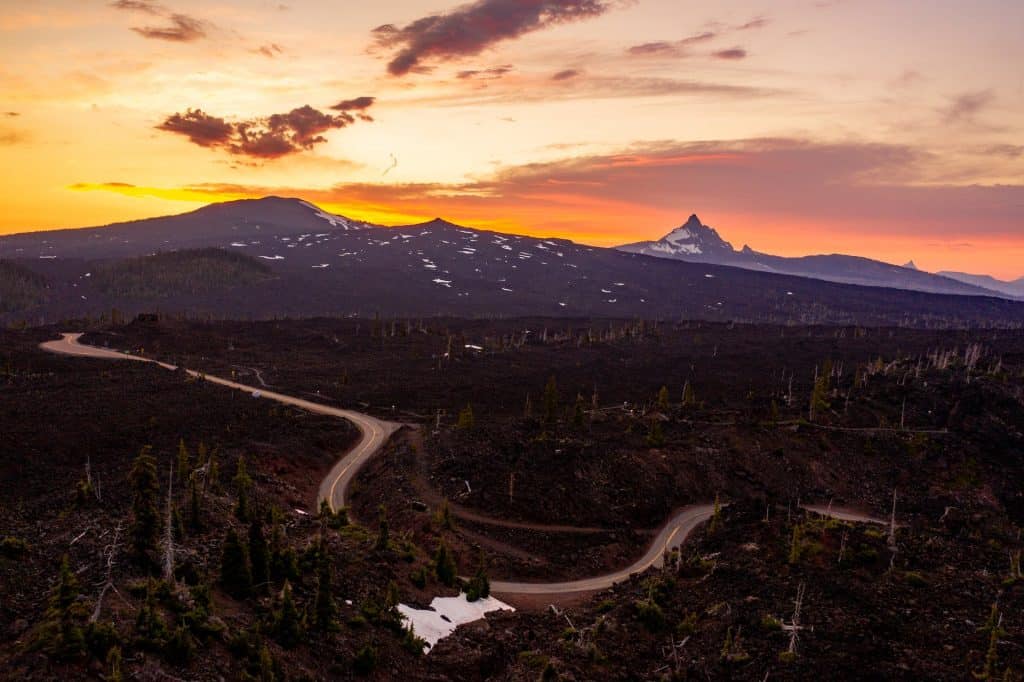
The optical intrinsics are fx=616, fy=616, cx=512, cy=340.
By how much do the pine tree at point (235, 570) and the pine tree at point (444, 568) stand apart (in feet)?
52.1

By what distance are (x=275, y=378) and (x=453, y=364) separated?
45.0 m

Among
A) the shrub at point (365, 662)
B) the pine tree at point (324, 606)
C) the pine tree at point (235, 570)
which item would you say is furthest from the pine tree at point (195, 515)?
the shrub at point (365, 662)

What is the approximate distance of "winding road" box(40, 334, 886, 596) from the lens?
1969 inches

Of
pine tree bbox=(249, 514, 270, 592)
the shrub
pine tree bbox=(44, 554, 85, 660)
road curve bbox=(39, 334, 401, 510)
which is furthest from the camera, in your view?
road curve bbox=(39, 334, 401, 510)

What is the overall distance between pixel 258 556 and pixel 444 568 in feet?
50.7

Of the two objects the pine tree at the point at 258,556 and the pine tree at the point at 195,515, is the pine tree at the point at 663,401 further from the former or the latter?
the pine tree at the point at 258,556

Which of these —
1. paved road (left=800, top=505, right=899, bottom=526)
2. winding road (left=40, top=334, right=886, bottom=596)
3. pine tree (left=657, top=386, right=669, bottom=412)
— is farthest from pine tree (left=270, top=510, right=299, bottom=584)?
pine tree (left=657, top=386, right=669, bottom=412)

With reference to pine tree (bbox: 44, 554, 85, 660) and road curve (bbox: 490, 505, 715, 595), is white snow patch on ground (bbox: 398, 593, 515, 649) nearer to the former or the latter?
road curve (bbox: 490, 505, 715, 595)

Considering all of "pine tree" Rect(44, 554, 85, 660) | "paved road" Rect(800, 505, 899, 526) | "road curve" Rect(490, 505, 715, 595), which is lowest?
"road curve" Rect(490, 505, 715, 595)

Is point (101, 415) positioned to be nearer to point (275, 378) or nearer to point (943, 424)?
point (275, 378)

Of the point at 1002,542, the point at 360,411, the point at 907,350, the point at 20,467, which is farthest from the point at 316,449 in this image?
the point at 907,350

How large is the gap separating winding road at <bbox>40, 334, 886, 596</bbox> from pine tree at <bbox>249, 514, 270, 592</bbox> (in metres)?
19.7

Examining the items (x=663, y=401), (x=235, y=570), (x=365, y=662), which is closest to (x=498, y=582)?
(x=365, y=662)

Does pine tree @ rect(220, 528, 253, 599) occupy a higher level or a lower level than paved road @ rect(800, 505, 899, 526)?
higher
